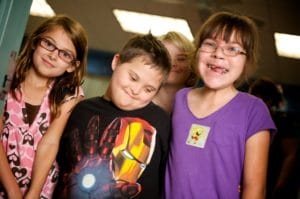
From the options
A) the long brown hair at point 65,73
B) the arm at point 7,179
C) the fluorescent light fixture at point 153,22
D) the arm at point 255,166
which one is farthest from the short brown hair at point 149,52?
the fluorescent light fixture at point 153,22

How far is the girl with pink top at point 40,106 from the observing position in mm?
1186

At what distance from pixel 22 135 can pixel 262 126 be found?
729mm

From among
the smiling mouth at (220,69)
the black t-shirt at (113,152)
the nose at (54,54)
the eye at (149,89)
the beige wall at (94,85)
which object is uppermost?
the smiling mouth at (220,69)

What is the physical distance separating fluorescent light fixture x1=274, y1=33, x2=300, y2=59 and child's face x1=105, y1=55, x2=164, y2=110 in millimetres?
2907

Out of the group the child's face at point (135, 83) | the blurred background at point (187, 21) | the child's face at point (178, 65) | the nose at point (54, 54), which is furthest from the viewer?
the blurred background at point (187, 21)

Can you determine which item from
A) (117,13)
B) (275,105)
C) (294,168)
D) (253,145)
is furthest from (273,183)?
(117,13)

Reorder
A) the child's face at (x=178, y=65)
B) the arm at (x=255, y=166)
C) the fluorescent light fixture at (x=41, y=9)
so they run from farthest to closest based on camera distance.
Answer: the fluorescent light fixture at (x=41, y=9), the child's face at (x=178, y=65), the arm at (x=255, y=166)

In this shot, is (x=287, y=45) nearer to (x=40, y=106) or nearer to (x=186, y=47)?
(x=186, y=47)

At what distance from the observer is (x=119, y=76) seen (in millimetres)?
1140

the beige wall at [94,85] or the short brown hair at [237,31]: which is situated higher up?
the short brown hair at [237,31]

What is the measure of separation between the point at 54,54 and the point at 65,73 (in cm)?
10

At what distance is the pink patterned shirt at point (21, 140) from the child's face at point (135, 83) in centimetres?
29

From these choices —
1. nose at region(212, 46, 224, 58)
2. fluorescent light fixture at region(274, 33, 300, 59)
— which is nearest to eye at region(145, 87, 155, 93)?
nose at region(212, 46, 224, 58)

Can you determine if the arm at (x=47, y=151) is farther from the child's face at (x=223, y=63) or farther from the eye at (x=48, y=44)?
the child's face at (x=223, y=63)
